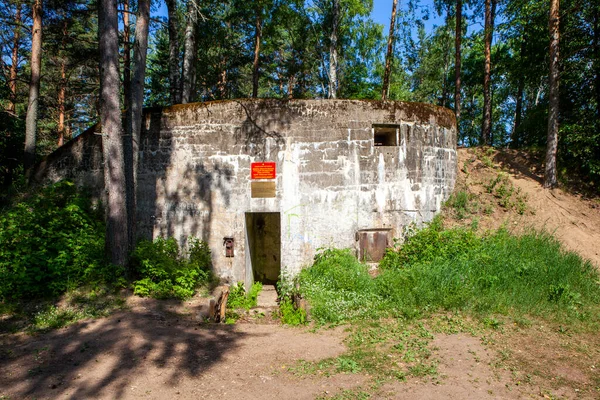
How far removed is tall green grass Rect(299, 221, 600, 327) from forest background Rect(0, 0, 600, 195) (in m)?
4.65

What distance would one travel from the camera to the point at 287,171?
26.5 feet

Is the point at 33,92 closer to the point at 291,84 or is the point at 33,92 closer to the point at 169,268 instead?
the point at 169,268

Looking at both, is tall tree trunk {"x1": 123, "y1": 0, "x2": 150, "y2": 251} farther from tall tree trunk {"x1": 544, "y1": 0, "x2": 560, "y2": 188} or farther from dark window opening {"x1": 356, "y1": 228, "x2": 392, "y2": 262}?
tall tree trunk {"x1": 544, "y1": 0, "x2": 560, "y2": 188}

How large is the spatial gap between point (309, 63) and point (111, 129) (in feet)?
57.3

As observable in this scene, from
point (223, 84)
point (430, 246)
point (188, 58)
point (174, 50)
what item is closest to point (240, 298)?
point (430, 246)

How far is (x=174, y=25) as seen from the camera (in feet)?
38.0

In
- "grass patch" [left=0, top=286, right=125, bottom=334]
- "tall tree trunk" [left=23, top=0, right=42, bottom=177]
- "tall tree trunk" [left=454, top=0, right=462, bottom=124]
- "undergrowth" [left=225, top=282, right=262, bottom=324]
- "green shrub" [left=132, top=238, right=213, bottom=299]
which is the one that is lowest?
"undergrowth" [left=225, top=282, right=262, bottom=324]

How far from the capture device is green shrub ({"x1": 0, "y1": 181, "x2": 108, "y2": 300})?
639 cm

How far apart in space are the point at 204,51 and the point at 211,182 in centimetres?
1365

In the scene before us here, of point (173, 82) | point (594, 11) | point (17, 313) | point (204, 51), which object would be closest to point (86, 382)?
point (17, 313)

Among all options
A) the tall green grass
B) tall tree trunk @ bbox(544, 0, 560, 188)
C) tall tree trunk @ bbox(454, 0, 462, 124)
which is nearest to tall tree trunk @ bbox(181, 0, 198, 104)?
the tall green grass

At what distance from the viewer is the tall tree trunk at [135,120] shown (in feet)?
25.3

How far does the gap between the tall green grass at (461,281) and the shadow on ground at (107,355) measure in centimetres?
211

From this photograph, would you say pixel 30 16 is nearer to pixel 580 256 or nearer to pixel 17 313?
pixel 17 313
